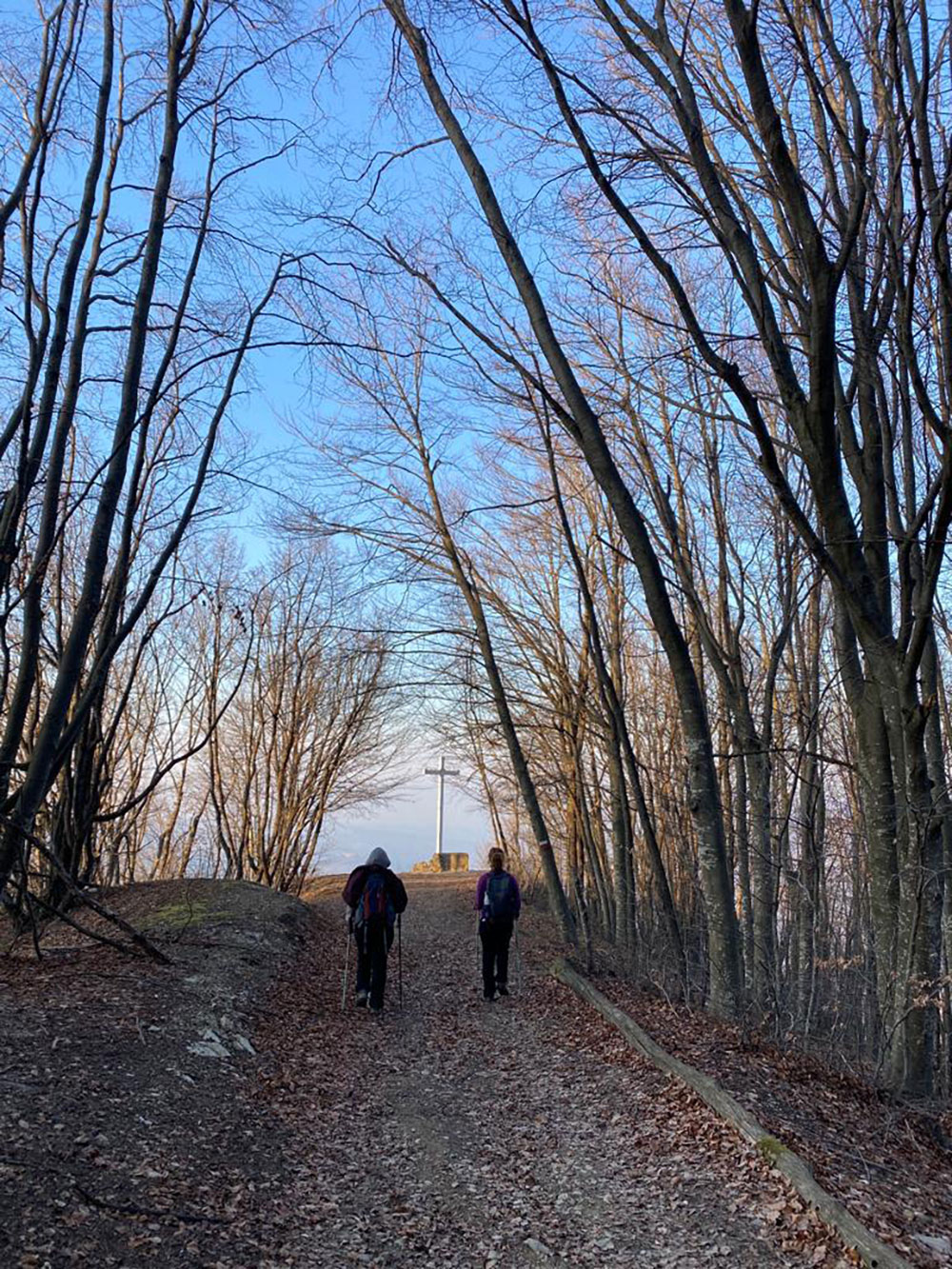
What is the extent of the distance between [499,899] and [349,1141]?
4.96 m

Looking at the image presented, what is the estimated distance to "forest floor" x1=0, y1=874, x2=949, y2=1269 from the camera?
13.3 feet

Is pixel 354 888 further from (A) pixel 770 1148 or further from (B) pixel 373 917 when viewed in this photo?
(A) pixel 770 1148

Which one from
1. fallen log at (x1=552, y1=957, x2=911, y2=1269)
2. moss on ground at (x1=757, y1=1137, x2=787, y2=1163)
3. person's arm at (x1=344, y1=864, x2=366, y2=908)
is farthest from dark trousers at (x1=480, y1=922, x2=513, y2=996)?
moss on ground at (x1=757, y1=1137, x2=787, y2=1163)

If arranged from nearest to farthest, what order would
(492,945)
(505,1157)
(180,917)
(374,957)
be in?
1. (505,1157)
2. (374,957)
3. (492,945)
4. (180,917)

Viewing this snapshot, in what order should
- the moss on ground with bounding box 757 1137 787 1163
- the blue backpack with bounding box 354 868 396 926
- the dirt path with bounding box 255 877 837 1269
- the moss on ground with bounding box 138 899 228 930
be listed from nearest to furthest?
the dirt path with bounding box 255 877 837 1269 → the moss on ground with bounding box 757 1137 787 1163 → the blue backpack with bounding box 354 868 396 926 → the moss on ground with bounding box 138 899 228 930

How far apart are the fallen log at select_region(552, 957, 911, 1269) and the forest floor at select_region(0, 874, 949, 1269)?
0.24ft

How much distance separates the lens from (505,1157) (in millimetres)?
5484

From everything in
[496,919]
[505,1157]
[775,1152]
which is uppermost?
[496,919]

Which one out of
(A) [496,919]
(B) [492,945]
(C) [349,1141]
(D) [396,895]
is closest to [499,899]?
(A) [496,919]

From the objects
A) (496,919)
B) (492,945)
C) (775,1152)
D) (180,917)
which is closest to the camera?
(775,1152)

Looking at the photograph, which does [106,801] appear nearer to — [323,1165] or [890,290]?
[323,1165]

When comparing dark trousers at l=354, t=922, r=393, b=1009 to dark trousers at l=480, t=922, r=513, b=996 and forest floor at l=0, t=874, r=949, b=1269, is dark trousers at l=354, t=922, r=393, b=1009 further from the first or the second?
dark trousers at l=480, t=922, r=513, b=996

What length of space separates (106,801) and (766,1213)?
1376 centimetres

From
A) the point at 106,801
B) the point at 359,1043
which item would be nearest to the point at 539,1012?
the point at 359,1043
